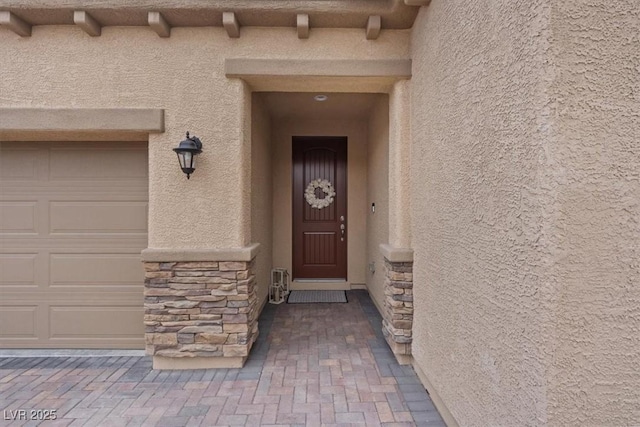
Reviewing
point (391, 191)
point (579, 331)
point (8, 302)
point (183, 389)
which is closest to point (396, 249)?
point (391, 191)

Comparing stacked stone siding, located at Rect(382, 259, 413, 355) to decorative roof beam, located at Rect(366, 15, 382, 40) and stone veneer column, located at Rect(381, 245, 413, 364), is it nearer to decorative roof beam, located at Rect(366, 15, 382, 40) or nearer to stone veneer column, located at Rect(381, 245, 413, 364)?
stone veneer column, located at Rect(381, 245, 413, 364)

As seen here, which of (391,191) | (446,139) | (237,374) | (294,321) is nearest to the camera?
(446,139)

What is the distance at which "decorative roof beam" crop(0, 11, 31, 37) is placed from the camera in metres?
2.61

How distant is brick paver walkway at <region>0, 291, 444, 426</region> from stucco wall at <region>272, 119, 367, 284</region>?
203 centimetres

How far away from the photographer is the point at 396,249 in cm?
284

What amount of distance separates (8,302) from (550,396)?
169 inches

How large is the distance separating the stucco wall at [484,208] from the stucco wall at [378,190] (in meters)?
1.18

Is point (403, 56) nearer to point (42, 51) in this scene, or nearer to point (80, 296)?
point (42, 51)

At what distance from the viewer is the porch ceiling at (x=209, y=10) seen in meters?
2.58

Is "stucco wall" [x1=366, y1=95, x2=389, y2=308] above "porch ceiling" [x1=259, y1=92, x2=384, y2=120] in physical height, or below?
below

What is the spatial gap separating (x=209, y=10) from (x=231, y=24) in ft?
0.65

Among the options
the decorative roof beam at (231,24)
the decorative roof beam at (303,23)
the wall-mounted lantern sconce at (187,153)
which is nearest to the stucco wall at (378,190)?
the decorative roof beam at (303,23)

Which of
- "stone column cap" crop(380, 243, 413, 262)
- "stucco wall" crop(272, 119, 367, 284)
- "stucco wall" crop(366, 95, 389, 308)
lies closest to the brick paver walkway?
"stone column cap" crop(380, 243, 413, 262)

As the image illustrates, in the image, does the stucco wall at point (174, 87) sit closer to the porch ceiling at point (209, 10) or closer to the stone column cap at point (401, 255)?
the porch ceiling at point (209, 10)
